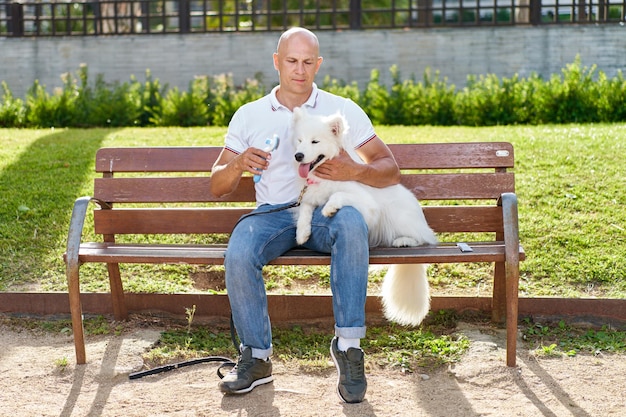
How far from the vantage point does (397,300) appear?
14.0 feet

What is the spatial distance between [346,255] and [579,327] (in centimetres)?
166

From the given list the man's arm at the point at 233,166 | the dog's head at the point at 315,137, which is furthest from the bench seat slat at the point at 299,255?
the dog's head at the point at 315,137

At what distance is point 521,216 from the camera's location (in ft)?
19.2

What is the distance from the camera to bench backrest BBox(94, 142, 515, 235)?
15.0 feet

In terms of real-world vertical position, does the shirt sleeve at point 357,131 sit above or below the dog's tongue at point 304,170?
above

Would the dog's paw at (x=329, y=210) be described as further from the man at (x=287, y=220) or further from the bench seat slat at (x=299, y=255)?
the bench seat slat at (x=299, y=255)

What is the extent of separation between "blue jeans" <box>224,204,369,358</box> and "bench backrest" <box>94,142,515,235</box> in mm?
799

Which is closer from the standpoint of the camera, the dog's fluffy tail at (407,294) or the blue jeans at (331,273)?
the blue jeans at (331,273)

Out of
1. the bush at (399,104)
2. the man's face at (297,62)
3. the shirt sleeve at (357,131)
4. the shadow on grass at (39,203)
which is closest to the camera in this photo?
the man's face at (297,62)

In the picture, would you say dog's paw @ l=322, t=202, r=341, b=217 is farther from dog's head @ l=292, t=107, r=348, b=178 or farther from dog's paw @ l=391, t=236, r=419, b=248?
dog's paw @ l=391, t=236, r=419, b=248

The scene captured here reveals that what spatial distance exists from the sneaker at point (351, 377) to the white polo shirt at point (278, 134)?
968 millimetres

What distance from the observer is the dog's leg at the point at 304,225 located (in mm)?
3969

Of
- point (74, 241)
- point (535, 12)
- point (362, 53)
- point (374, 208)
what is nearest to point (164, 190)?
point (74, 241)

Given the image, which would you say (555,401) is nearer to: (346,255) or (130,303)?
(346,255)
